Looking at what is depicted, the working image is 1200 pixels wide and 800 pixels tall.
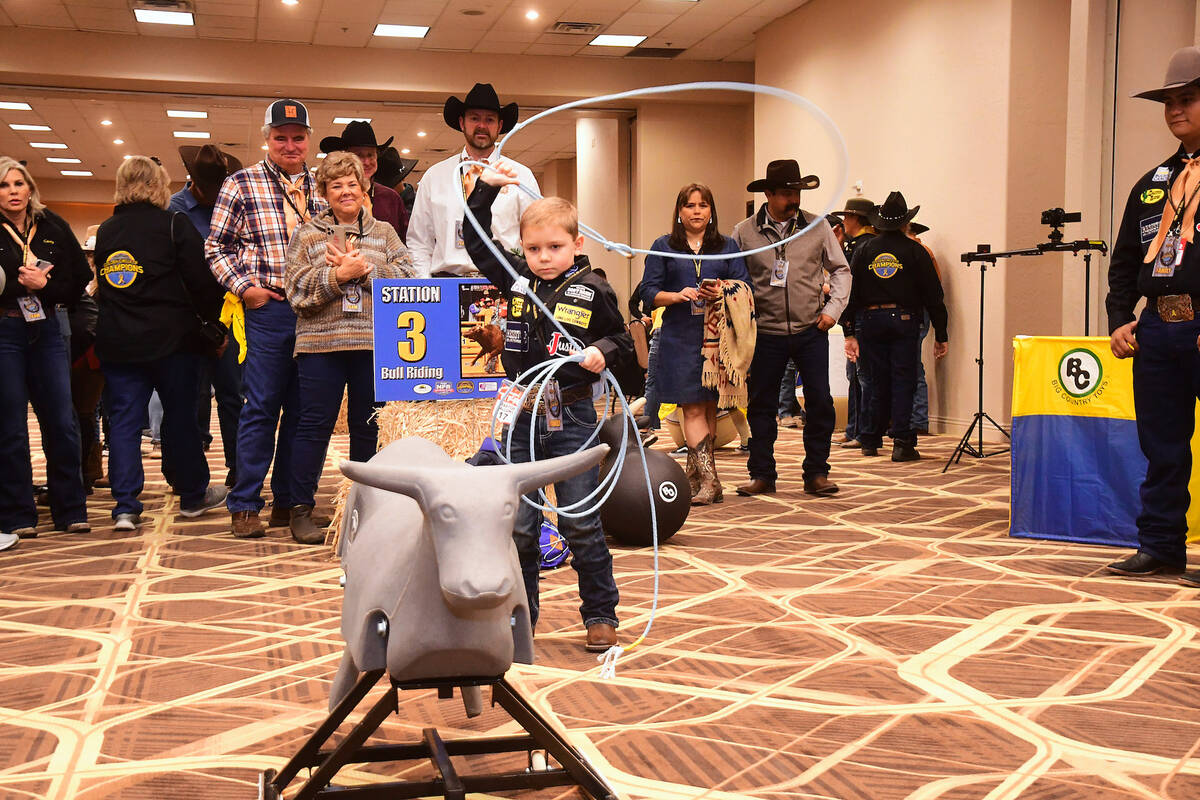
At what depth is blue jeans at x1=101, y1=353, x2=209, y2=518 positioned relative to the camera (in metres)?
5.07

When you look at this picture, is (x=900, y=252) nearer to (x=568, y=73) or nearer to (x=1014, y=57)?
(x=1014, y=57)

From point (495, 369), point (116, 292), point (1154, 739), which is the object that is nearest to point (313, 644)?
point (495, 369)

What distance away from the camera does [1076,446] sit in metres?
4.71

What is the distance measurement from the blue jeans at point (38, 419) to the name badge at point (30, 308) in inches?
1.7

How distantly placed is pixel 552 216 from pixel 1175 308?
2411mm

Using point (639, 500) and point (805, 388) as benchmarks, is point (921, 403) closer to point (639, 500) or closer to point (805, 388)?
point (805, 388)

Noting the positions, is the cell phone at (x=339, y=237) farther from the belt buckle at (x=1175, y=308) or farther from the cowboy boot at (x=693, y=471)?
the belt buckle at (x=1175, y=308)

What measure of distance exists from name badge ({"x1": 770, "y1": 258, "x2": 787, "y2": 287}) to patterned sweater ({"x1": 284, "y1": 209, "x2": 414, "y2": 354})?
2161 millimetres

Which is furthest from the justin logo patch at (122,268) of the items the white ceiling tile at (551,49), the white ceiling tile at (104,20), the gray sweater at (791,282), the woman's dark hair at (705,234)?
the white ceiling tile at (551,49)

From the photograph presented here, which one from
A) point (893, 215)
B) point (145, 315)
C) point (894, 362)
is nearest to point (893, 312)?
point (894, 362)

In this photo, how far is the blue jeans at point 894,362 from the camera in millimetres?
7629

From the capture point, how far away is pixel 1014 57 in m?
8.62

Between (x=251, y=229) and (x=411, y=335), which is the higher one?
(x=251, y=229)

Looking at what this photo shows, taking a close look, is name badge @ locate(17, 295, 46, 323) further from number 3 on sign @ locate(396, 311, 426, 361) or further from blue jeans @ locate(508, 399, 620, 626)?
blue jeans @ locate(508, 399, 620, 626)
